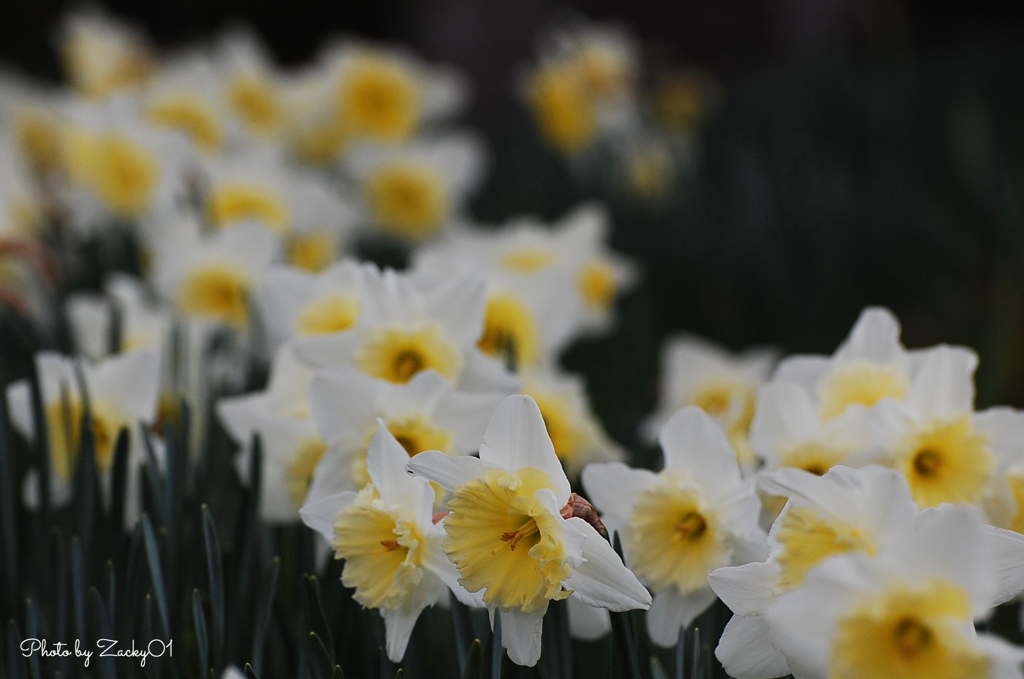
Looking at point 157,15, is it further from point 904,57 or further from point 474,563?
point 474,563

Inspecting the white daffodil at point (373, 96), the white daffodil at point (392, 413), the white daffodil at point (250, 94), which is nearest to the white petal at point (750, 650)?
the white daffodil at point (392, 413)

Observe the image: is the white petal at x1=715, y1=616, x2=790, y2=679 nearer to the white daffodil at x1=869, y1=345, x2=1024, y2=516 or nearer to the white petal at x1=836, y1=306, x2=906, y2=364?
the white daffodil at x1=869, y1=345, x2=1024, y2=516

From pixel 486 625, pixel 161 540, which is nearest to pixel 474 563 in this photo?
pixel 486 625

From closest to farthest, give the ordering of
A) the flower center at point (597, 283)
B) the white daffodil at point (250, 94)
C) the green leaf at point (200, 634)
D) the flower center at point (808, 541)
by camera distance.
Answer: the flower center at point (808, 541) < the green leaf at point (200, 634) < the flower center at point (597, 283) < the white daffodil at point (250, 94)

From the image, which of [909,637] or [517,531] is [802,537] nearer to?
[909,637]

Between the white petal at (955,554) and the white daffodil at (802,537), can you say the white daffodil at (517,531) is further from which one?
the white petal at (955,554)

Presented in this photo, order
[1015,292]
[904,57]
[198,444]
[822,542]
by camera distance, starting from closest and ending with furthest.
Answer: [822,542]
[198,444]
[1015,292]
[904,57]

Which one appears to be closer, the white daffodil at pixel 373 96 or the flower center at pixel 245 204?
the flower center at pixel 245 204
